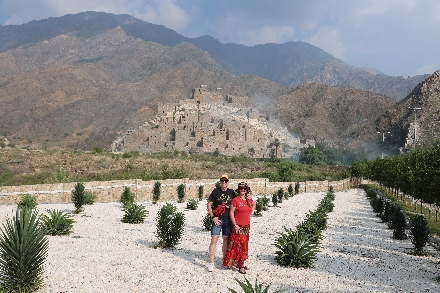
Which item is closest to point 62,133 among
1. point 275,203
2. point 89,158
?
point 89,158

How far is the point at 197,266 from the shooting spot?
739cm

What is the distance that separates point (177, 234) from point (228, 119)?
89305 mm

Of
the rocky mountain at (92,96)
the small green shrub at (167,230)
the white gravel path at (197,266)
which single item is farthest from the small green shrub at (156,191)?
the rocky mountain at (92,96)

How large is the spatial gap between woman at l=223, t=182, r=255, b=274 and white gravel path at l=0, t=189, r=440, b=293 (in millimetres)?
376

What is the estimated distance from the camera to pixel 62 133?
98500 millimetres

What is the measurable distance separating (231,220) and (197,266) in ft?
4.49

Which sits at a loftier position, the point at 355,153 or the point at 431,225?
the point at 355,153

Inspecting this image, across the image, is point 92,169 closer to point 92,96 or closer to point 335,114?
point 92,96

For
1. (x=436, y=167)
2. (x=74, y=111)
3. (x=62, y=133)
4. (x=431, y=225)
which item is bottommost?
(x=431, y=225)

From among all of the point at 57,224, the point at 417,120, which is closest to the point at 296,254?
the point at 57,224

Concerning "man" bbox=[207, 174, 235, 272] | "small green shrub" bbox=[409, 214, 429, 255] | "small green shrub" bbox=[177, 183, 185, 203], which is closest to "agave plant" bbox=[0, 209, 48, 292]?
"man" bbox=[207, 174, 235, 272]

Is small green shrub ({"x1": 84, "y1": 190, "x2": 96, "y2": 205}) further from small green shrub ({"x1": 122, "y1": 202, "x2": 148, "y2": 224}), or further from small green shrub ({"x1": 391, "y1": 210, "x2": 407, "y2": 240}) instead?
small green shrub ({"x1": 391, "y1": 210, "x2": 407, "y2": 240})

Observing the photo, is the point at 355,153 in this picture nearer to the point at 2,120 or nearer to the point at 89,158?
the point at 89,158

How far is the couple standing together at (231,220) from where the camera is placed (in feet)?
22.5
